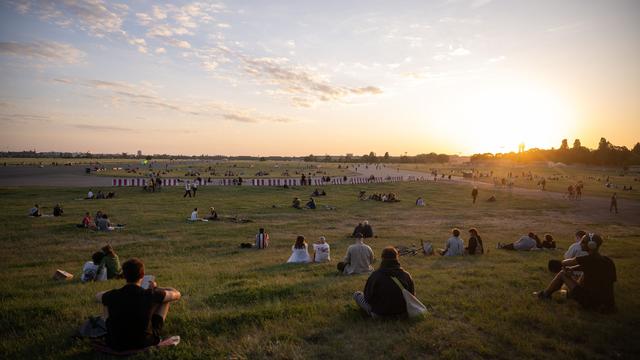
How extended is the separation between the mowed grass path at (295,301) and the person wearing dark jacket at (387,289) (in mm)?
295

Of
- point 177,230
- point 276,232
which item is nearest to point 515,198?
point 276,232

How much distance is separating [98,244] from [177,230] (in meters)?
5.01

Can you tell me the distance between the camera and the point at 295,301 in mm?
9609

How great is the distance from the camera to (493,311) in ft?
29.0

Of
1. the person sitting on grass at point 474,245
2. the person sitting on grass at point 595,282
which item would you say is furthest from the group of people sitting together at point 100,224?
the person sitting on grass at point 595,282

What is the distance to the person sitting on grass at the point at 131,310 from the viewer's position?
6445 millimetres

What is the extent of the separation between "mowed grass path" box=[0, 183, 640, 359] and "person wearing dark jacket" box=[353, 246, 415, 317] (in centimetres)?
29

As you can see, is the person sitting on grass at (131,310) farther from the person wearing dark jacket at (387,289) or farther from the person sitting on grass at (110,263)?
the person sitting on grass at (110,263)

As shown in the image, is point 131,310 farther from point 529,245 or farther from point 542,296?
point 529,245

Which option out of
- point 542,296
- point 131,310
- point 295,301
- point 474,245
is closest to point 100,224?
point 295,301

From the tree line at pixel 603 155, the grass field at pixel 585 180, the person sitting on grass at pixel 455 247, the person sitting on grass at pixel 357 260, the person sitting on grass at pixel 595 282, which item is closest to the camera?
the person sitting on grass at pixel 595 282

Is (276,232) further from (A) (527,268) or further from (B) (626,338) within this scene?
(B) (626,338)

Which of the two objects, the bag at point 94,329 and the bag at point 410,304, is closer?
the bag at point 94,329

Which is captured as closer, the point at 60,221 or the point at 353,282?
the point at 353,282
